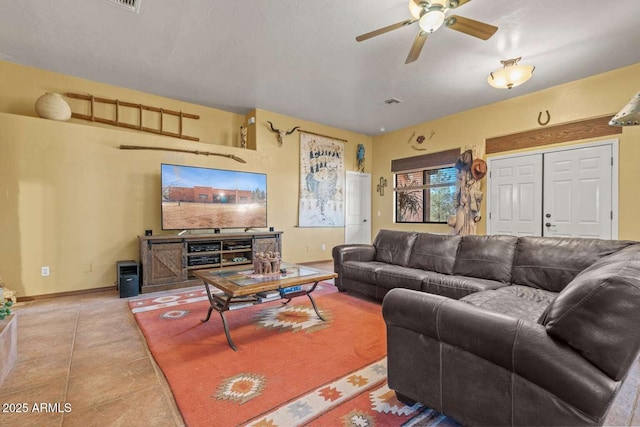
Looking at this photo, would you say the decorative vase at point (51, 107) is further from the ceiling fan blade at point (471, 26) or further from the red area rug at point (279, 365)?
the ceiling fan blade at point (471, 26)

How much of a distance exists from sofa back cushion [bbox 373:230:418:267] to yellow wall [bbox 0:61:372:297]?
3.05m

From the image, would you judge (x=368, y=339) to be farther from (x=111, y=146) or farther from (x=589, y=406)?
(x=111, y=146)

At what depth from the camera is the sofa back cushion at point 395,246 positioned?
12.3 ft

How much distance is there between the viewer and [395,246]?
12.7 ft

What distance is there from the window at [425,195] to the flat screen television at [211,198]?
10.3ft

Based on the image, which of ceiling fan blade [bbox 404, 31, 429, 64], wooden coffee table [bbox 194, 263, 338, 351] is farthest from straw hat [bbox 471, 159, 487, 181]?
wooden coffee table [bbox 194, 263, 338, 351]

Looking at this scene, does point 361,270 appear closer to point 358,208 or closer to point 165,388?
point 165,388

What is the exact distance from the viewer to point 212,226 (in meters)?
4.64

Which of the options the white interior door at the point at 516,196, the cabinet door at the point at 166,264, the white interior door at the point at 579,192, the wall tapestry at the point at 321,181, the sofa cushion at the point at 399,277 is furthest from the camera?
the wall tapestry at the point at 321,181

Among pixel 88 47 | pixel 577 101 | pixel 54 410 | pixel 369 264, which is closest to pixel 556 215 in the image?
pixel 577 101

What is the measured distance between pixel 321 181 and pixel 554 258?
14.3ft

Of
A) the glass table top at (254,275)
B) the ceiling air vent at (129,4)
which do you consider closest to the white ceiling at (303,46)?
the ceiling air vent at (129,4)

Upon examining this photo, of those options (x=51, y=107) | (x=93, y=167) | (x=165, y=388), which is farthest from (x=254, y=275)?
(x=51, y=107)

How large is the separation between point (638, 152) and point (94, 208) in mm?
7115
